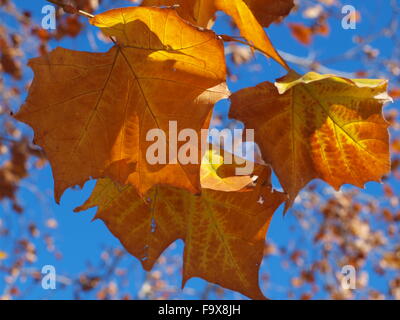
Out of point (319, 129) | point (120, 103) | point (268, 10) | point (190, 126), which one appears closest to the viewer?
point (190, 126)

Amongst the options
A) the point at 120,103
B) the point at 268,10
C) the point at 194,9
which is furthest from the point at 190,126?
the point at 268,10

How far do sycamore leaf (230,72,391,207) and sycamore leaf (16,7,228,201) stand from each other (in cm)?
14

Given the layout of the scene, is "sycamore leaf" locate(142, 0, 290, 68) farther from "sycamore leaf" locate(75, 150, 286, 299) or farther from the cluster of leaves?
"sycamore leaf" locate(75, 150, 286, 299)

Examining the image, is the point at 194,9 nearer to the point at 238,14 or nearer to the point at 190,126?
the point at 238,14

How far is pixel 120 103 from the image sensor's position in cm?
103

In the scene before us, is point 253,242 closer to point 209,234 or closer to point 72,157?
point 209,234

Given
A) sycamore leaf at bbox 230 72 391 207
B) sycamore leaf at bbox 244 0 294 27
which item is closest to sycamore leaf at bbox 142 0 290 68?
sycamore leaf at bbox 244 0 294 27

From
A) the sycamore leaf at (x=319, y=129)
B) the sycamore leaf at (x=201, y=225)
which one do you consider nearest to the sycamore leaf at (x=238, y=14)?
the sycamore leaf at (x=319, y=129)

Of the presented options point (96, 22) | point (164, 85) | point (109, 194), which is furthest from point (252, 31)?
point (109, 194)

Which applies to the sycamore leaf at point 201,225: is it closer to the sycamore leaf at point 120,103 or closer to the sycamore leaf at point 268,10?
the sycamore leaf at point 120,103

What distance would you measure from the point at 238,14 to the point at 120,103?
0.35 metres

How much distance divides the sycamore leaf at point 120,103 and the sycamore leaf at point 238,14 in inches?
5.2

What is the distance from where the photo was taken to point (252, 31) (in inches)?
36.5

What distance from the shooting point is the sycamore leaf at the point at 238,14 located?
0.90m
